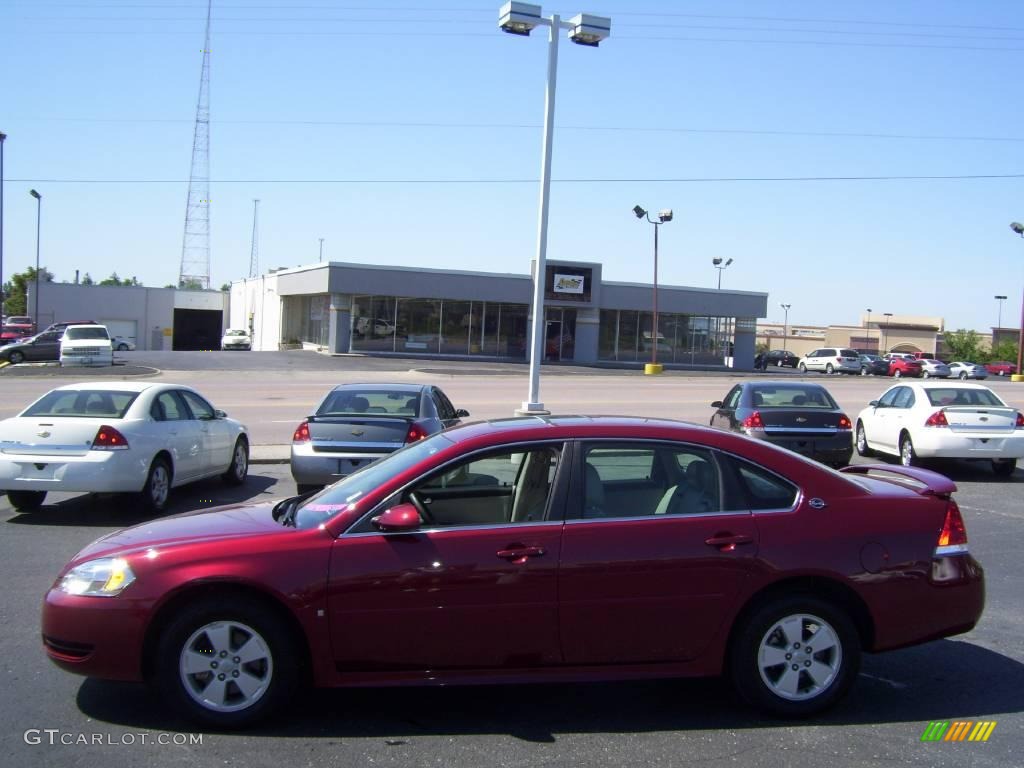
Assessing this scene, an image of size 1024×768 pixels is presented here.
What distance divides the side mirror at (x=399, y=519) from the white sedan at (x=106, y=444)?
247 inches

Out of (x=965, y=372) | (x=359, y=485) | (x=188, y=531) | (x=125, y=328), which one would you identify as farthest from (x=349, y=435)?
(x=125, y=328)

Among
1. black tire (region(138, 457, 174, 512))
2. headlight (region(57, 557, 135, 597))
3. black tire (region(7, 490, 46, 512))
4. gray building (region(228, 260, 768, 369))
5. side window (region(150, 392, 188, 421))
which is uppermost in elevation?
gray building (region(228, 260, 768, 369))

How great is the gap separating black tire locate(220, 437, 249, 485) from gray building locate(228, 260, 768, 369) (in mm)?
37662

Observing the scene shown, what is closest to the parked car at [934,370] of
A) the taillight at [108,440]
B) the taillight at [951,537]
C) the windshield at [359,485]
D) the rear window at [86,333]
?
the rear window at [86,333]

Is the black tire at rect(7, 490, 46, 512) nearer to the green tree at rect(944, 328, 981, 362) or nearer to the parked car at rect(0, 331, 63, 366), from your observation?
the parked car at rect(0, 331, 63, 366)

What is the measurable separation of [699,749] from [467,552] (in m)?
1.43

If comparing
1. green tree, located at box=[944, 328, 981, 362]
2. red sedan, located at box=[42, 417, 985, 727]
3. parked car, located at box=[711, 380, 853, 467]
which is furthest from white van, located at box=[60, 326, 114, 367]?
green tree, located at box=[944, 328, 981, 362]

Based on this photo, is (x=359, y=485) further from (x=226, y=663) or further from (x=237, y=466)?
(x=237, y=466)

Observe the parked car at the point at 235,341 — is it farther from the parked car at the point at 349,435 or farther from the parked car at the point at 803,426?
the parked car at the point at 349,435

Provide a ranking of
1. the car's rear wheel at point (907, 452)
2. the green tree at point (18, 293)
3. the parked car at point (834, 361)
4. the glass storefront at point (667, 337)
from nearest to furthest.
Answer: the car's rear wheel at point (907, 452) → the glass storefront at point (667, 337) → the parked car at point (834, 361) → the green tree at point (18, 293)

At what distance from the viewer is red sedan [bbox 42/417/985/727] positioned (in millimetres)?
4672

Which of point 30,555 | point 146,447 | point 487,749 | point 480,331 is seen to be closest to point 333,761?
point 487,749

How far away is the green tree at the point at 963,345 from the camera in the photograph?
354 feet

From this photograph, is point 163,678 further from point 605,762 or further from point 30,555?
point 30,555
